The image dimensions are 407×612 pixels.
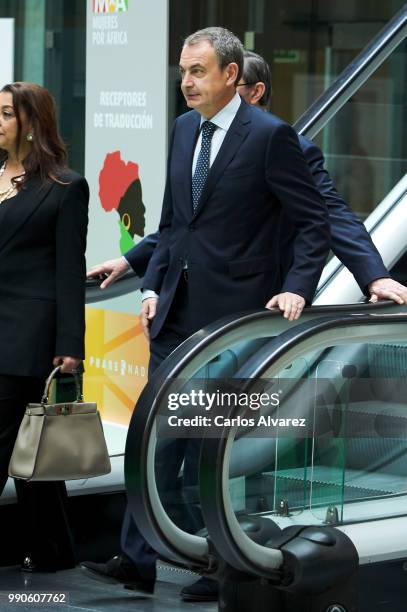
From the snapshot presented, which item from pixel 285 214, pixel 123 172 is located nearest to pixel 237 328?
pixel 285 214

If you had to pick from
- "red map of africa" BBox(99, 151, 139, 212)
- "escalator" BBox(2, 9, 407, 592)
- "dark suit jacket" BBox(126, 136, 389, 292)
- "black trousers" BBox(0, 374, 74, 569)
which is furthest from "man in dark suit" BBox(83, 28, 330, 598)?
"red map of africa" BBox(99, 151, 139, 212)

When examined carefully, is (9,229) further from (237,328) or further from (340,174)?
(340,174)

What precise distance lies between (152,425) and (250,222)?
2.29 feet

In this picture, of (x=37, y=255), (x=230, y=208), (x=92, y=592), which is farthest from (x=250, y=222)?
(x=92, y=592)

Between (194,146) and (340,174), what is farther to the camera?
(340,174)

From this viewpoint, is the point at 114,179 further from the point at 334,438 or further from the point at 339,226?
the point at 334,438

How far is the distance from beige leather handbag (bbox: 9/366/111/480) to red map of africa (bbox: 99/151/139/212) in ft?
6.90

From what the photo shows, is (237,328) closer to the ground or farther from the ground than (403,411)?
farther from the ground

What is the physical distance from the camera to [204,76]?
4.49 m

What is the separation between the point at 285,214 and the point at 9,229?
88cm

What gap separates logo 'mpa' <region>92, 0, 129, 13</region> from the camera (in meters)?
6.71

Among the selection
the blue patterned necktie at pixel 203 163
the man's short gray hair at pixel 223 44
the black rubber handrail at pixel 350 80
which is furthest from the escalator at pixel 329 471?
the black rubber handrail at pixel 350 80

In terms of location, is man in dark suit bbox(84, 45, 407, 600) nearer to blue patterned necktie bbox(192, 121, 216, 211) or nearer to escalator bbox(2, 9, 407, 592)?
blue patterned necktie bbox(192, 121, 216, 211)

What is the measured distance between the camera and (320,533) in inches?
174
